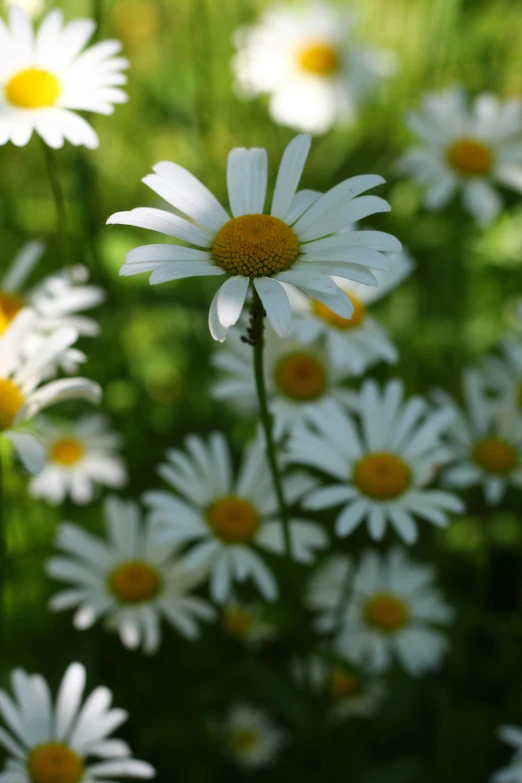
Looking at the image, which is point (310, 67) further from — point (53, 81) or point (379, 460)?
point (379, 460)

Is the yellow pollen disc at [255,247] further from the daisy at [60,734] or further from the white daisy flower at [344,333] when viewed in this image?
the daisy at [60,734]

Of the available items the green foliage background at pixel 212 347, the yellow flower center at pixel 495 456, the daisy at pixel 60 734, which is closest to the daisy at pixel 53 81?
the green foliage background at pixel 212 347

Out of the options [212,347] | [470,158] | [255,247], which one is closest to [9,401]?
[255,247]

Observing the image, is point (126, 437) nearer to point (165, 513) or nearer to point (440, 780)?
point (165, 513)

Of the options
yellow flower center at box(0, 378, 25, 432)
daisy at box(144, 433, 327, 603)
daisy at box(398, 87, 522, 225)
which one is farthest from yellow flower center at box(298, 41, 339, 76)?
yellow flower center at box(0, 378, 25, 432)

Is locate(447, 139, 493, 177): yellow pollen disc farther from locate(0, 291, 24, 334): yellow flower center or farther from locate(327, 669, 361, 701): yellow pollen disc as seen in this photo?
locate(327, 669, 361, 701): yellow pollen disc
